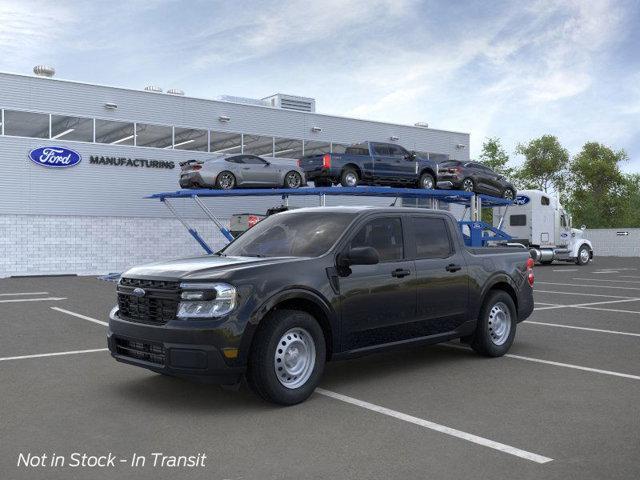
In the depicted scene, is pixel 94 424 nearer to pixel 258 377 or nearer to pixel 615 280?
pixel 258 377

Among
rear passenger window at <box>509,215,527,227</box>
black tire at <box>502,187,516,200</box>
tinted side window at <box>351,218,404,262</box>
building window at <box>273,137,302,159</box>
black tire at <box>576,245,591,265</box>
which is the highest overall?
building window at <box>273,137,302,159</box>

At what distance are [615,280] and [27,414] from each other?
794 inches

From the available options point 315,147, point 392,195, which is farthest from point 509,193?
point 315,147

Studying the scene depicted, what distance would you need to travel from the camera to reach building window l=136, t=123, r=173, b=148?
1130 inches

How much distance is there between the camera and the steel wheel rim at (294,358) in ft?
19.1

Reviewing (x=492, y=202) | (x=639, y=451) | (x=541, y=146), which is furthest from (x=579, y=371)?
(x=541, y=146)

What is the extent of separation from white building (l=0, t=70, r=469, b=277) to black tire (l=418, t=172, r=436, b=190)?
31.1ft

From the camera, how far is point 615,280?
21.8 m

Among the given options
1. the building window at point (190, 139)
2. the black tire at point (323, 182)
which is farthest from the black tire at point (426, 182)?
the building window at point (190, 139)

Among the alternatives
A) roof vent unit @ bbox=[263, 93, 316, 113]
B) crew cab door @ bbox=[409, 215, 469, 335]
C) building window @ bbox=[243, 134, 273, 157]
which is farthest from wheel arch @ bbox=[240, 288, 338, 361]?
roof vent unit @ bbox=[263, 93, 316, 113]

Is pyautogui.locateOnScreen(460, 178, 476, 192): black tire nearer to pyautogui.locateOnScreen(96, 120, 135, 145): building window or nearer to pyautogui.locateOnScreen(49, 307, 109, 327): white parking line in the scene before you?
pyautogui.locateOnScreen(96, 120, 135, 145): building window

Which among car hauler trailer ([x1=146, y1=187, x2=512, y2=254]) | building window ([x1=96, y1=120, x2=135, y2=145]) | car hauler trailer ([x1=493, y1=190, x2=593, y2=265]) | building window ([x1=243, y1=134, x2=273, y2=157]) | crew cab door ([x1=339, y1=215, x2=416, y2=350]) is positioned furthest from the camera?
building window ([x1=243, y1=134, x2=273, y2=157])

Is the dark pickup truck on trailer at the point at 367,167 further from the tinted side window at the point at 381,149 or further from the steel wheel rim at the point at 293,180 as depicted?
the steel wheel rim at the point at 293,180

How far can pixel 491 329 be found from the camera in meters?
8.06
